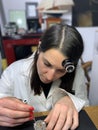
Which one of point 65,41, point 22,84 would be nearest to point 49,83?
point 22,84

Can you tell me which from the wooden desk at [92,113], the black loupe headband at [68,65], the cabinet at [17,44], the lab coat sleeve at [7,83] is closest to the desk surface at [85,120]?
the wooden desk at [92,113]

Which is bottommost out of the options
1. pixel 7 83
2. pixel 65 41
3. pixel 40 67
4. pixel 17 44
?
pixel 17 44

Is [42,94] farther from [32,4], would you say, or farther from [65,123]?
[32,4]

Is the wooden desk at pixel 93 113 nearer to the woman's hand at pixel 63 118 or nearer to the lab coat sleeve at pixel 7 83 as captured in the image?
the woman's hand at pixel 63 118

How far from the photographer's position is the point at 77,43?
0.86 metres

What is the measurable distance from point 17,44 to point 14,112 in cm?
138

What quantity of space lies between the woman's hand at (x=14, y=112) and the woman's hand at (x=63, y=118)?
0.07 m

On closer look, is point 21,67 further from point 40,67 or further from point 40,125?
point 40,125

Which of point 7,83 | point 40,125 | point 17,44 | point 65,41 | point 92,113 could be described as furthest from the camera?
point 17,44

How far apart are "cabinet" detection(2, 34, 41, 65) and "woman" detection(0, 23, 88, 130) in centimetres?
92

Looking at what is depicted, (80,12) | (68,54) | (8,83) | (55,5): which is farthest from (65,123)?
(80,12)

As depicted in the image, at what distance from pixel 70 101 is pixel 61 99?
36 millimetres

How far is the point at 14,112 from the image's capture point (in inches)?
25.1

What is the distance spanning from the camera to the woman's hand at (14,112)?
2.07ft
